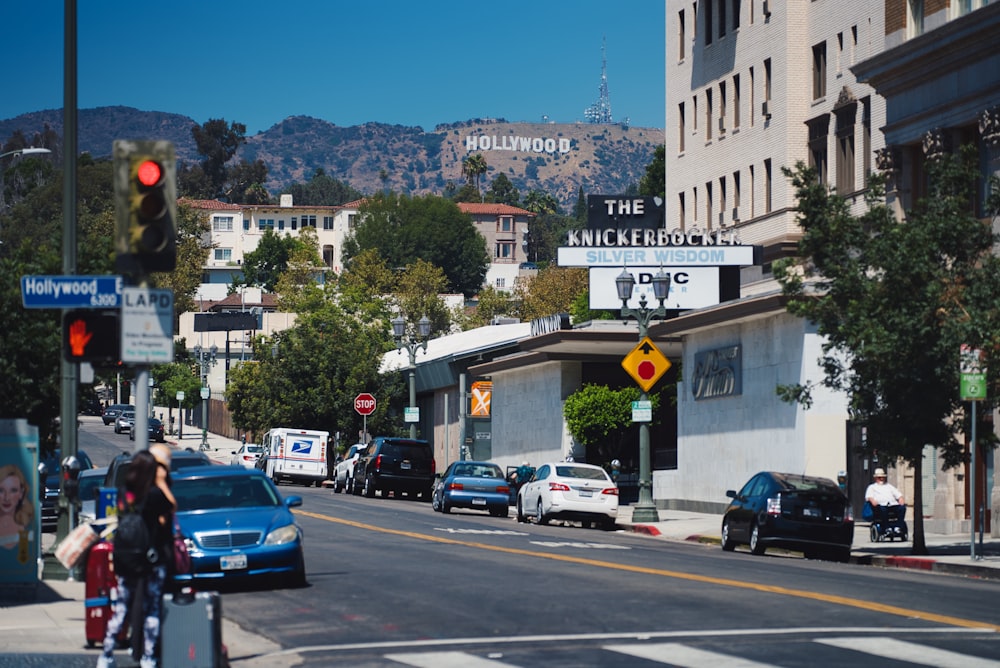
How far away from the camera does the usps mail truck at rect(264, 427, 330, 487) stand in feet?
205

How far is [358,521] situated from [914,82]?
55.2ft

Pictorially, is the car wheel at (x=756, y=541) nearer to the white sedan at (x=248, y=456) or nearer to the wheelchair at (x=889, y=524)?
the wheelchair at (x=889, y=524)

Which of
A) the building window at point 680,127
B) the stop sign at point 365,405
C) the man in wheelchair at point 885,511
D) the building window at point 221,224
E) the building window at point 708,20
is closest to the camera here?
the man in wheelchair at point 885,511

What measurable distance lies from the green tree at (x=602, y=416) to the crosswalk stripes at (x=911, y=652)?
3860cm

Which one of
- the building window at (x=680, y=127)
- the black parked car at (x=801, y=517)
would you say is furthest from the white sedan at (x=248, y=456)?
the black parked car at (x=801, y=517)

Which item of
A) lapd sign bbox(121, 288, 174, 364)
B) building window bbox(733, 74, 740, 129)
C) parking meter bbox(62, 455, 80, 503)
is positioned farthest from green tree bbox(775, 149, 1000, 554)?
building window bbox(733, 74, 740, 129)

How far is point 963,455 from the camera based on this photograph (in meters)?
28.6

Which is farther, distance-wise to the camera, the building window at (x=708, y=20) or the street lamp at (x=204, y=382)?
the street lamp at (x=204, y=382)

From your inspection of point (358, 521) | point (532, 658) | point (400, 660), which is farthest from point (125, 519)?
point (358, 521)

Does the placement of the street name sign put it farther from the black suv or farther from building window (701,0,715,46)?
building window (701,0,715,46)

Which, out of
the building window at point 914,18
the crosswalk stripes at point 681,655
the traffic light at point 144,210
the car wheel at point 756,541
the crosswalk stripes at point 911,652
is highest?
the building window at point 914,18

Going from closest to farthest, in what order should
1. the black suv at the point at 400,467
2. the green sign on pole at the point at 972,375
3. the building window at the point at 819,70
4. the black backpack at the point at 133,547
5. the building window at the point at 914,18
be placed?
the black backpack at the point at 133,547 → the green sign on pole at the point at 972,375 → the building window at the point at 914,18 → the black suv at the point at 400,467 → the building window at the point at 819,70

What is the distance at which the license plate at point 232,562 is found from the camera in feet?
63.7

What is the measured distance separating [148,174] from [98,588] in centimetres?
394
